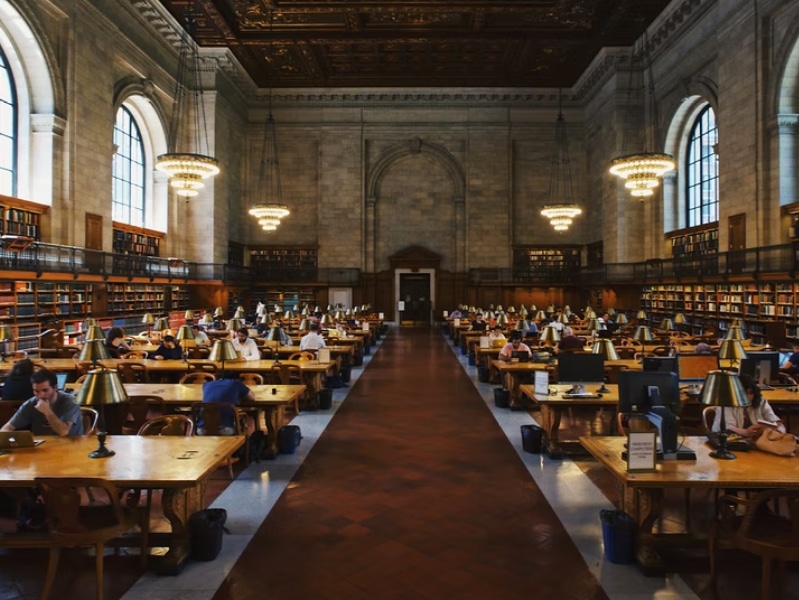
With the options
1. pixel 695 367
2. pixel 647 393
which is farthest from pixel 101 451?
pixel 695 367

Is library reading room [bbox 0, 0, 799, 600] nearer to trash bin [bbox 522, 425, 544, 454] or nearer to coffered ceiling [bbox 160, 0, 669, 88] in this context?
trash bin [bbox 522, 425, 544, 454]

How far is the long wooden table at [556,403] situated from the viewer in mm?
5656

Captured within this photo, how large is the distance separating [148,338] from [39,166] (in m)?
6.29

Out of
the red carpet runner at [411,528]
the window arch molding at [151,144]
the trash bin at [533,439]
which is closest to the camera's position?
the red carpet runner at [411,528]

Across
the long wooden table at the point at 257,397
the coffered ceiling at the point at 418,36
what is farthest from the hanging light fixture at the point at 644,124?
the long wooden table at the point at 257,397

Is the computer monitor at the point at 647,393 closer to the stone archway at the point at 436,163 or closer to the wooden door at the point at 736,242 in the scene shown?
the wooden door at the point at 736,242

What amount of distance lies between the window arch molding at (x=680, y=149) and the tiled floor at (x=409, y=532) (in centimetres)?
1639

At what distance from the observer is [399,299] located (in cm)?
2780

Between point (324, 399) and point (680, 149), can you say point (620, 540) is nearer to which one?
point (324, 399)

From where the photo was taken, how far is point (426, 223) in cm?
2788

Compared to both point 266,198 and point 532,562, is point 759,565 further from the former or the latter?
point 266,198

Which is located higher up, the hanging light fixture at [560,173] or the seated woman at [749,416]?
the hanging light fixture at [560,173]

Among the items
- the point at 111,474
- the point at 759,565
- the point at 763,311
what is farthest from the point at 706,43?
the point at 111,474

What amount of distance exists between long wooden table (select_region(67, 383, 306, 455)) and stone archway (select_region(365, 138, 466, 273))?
21.3 m
